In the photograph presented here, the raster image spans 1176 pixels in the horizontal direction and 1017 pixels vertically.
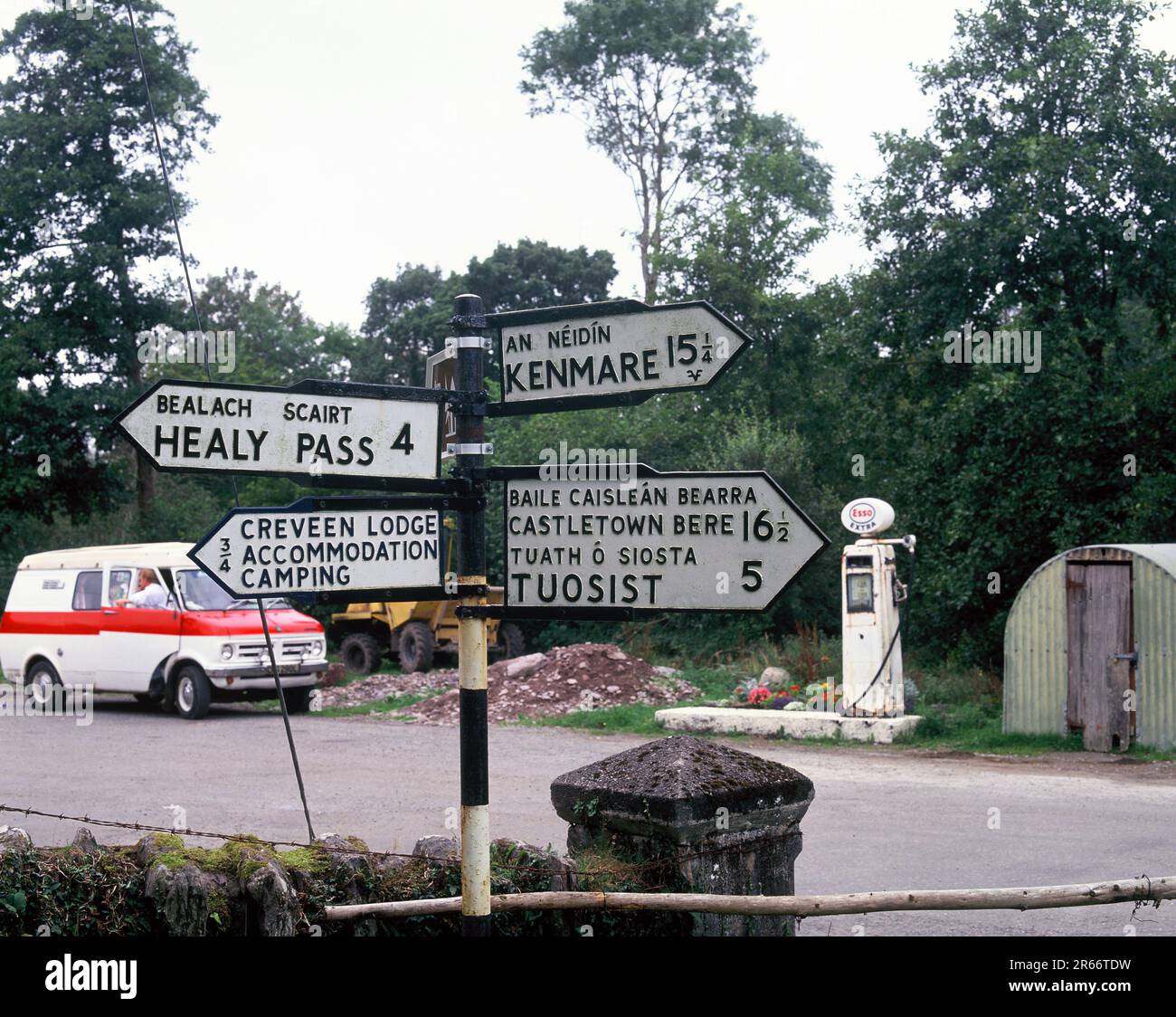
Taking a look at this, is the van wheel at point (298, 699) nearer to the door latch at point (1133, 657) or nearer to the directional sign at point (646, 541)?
the door latch at point (1133, 657)

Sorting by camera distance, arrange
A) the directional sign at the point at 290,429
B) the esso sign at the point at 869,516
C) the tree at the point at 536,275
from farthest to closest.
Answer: the tree at the point at 536,275 < the esso sign at the point at 869,516 < the directional sign at the point at 290,429

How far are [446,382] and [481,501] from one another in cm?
48

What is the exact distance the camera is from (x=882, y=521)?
53.9 ft

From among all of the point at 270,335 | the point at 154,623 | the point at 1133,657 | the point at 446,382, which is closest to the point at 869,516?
the point at 1133,657

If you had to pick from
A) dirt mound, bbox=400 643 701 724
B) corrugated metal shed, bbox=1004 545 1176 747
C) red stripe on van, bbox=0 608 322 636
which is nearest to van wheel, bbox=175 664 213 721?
red stripe on van, bbox=0 608 322 636

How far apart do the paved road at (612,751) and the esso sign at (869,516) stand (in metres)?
2.90

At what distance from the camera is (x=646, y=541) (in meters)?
3.82

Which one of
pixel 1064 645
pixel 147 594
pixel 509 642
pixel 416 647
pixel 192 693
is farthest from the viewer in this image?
pixel 509 642

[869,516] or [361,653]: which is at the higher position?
[869,516]

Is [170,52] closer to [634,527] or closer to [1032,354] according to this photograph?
[1032,354]

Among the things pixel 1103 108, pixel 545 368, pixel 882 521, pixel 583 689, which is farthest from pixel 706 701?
pixel 545 368

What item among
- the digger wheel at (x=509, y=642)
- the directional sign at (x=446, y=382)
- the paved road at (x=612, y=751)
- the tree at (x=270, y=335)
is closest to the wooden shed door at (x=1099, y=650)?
the paved road at (x=612, y=751)

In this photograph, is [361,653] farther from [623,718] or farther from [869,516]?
[869,516]

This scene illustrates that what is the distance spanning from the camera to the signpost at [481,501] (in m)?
3.68
